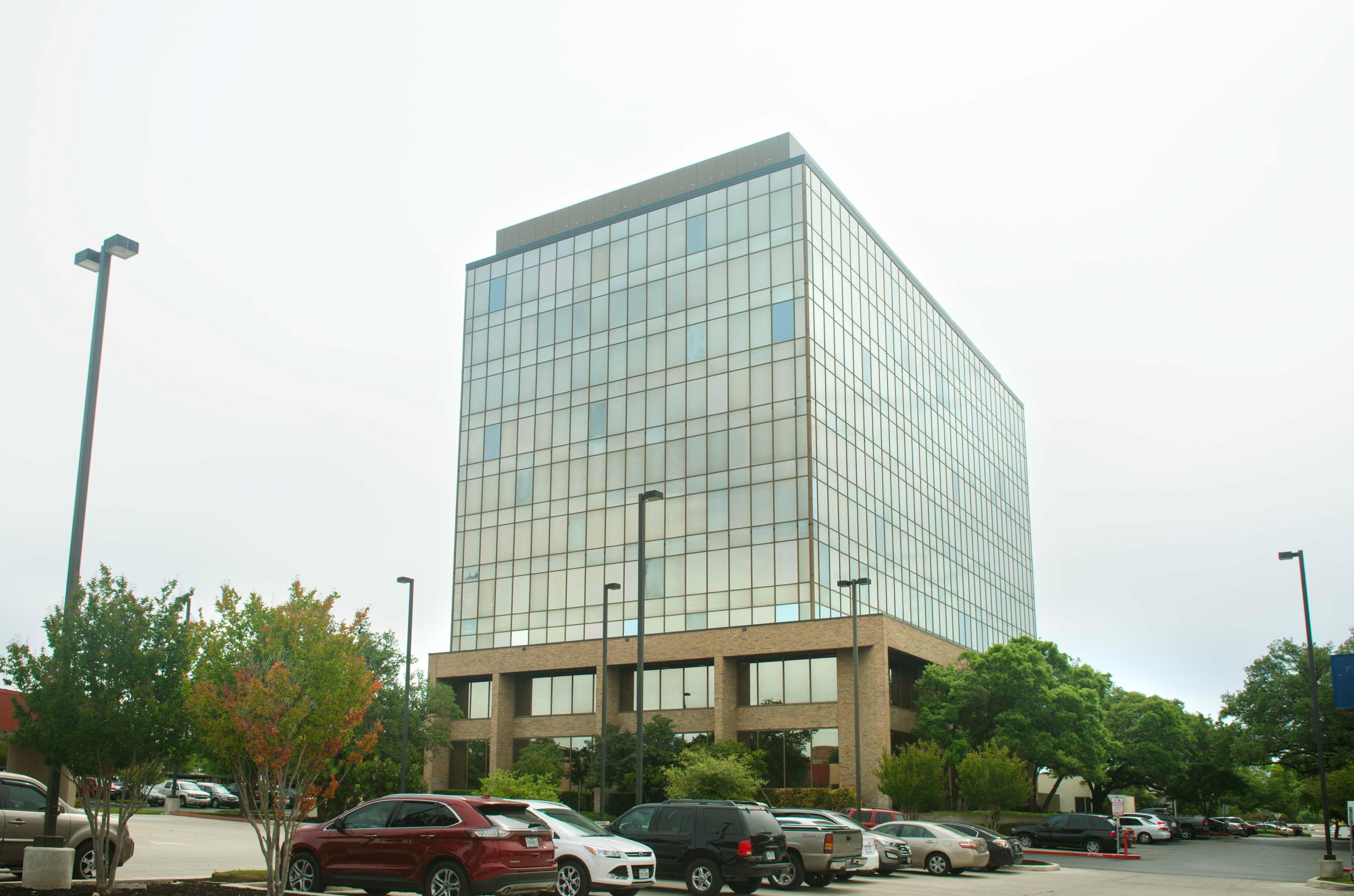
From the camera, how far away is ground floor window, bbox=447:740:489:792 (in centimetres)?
6044

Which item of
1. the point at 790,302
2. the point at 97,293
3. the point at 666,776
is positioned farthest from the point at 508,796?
the point at 790,302

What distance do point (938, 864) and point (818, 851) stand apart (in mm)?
9092

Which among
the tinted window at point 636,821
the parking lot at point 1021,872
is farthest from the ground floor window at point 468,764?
the tinted window at point 636,821

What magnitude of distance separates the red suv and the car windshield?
64.1 inches

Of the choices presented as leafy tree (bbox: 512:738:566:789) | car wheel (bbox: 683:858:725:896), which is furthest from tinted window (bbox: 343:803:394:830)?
leafy tree (bbox: 512:738:566:789)

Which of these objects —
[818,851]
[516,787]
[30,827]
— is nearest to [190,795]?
[516,787]

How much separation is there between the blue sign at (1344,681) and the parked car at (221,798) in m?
53.7

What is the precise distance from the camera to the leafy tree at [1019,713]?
1980 inches

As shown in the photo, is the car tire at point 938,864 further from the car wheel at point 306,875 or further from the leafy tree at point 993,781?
the car wheel at point 306,875

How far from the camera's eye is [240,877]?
2005 centimetres

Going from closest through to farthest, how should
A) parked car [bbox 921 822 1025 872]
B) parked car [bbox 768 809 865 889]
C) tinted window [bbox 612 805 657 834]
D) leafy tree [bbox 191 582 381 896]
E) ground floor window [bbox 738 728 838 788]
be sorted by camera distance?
leafy tree [bbox 191 582 381 896]
tinted window [bbox 612 805 657 834]
parked car [bbox 768 809 865 889]
parked car [bbox 921 822 1025 872]
ground floor window [bbox 738 728 838 788]

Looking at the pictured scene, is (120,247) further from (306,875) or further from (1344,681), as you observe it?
(1344,681)

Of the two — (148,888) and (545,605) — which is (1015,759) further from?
(148,888)

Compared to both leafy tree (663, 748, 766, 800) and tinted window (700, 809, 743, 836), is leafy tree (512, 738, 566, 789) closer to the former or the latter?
leafy tree (663, 748, 766, 800)
